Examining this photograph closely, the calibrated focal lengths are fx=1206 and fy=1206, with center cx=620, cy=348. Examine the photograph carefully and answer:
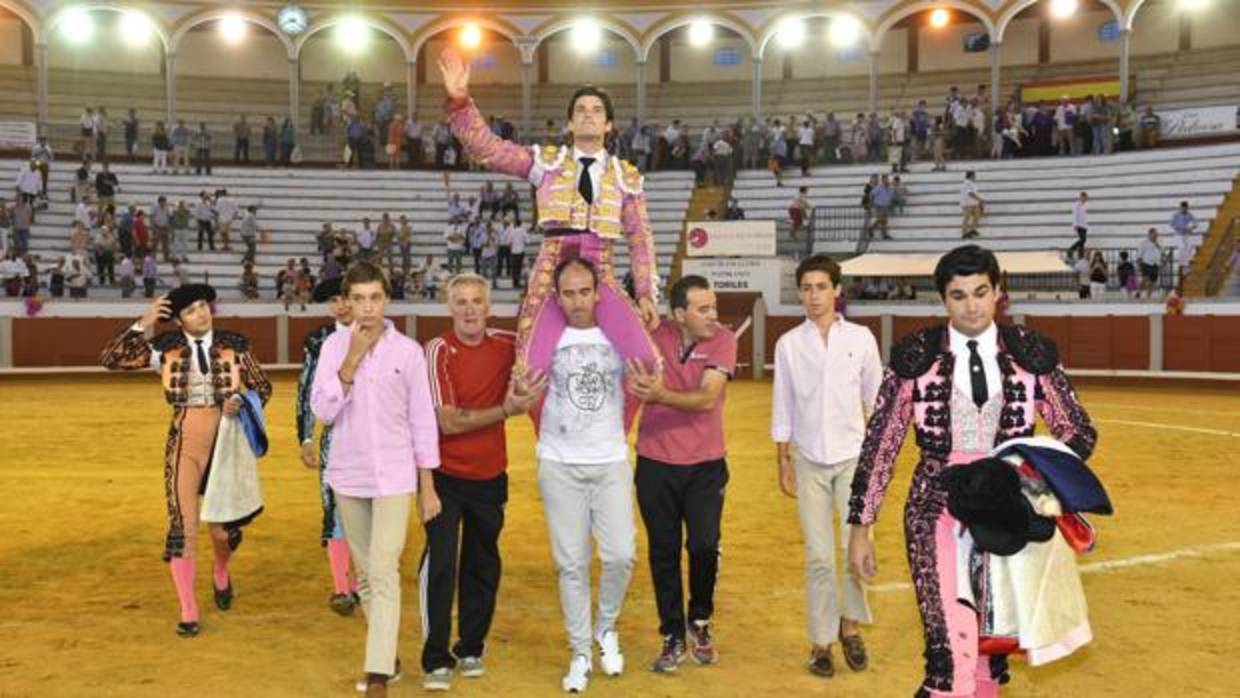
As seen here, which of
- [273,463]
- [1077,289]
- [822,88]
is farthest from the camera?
[822,88]

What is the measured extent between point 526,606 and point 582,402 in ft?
5.33

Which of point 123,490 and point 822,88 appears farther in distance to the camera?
point 822,88

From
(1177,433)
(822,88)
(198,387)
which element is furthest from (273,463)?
(822,88)

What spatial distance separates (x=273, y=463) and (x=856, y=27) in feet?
69.9

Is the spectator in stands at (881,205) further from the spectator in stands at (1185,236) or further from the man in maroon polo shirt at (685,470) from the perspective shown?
the man in maroon polo shirt at (685,470)

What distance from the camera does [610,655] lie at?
448 cm

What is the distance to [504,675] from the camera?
Result: 455 cm

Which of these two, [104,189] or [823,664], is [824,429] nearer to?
[823,664]

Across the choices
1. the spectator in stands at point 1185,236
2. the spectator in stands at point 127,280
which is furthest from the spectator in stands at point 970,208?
the spectator in stands at point 127,280

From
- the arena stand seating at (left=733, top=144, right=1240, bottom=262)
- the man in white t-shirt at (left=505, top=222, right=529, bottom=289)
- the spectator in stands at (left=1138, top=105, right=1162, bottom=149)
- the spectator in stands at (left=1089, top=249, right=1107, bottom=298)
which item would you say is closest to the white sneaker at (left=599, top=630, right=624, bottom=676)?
the spectator in stands at (left=1089, top=249, right=1107, bottom=298)

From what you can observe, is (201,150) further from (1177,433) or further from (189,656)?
(189,656)

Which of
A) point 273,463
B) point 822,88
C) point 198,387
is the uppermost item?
point 822,88

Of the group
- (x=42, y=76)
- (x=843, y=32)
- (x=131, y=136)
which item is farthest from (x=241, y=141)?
(x=843, y=32)

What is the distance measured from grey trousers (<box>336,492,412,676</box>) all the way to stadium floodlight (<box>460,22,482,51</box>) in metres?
25.9
